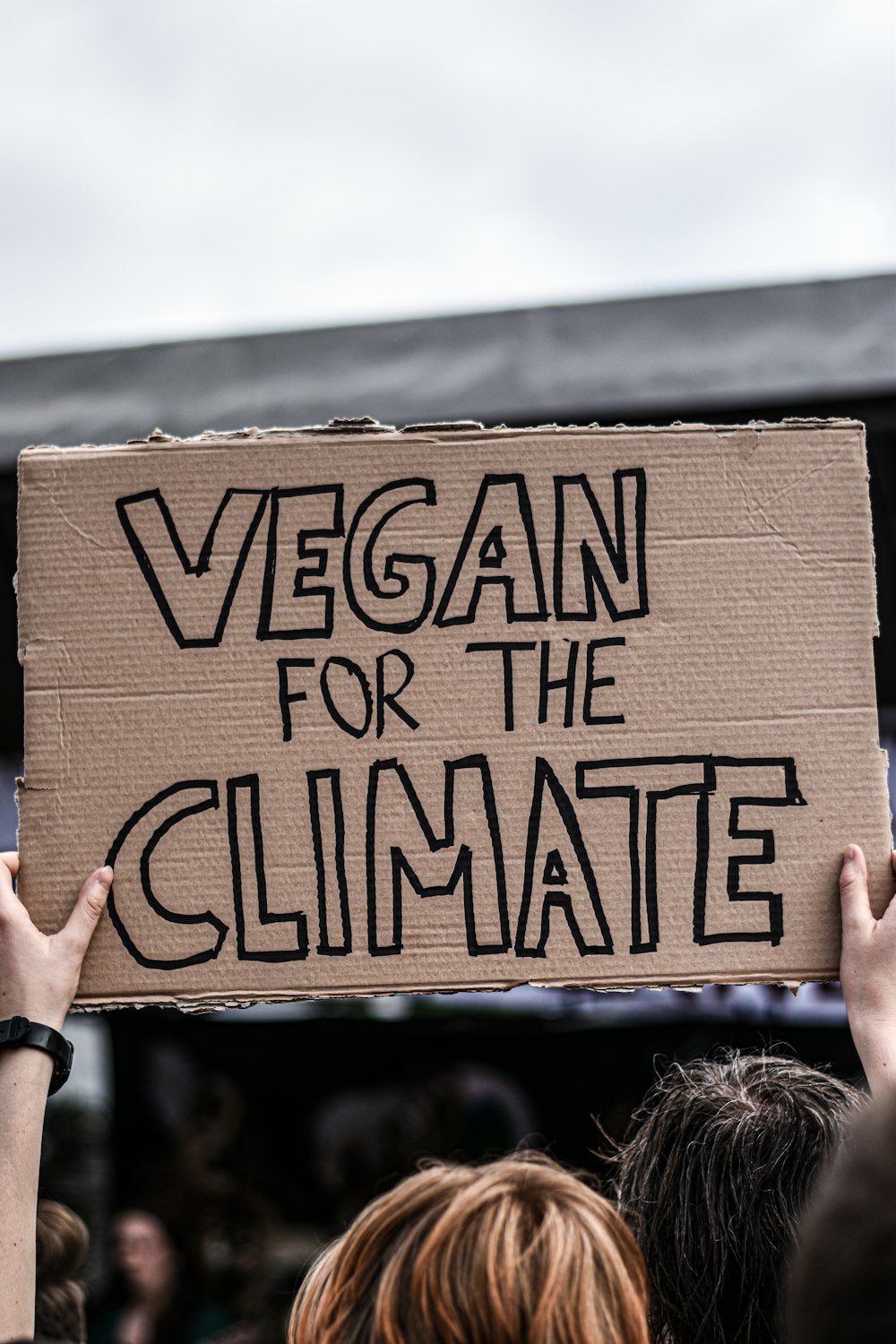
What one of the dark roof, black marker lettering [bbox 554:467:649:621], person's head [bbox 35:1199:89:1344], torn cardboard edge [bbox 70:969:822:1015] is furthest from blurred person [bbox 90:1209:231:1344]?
black marker lettering [bbox 554:467:649:621]

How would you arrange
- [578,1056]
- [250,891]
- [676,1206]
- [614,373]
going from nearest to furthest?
[676,1206], [250,891], [614,373], [578,1056]

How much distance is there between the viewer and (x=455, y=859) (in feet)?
4.61

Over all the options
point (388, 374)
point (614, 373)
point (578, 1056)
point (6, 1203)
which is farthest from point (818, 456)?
point (578, 1056)

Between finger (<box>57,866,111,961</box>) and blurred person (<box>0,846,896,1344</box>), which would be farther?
finger (<box>57,866,111,961</box>)

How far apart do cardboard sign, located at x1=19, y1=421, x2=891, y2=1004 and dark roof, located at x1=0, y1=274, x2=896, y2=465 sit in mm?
1297

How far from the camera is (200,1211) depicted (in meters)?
4.33

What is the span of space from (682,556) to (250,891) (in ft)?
2.07

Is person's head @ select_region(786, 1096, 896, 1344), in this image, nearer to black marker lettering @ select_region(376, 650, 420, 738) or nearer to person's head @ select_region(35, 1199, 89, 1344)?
black marker lettering @ select_region(376, 650, 420, 738)

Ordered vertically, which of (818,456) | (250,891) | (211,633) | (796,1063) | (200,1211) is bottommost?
(200,1211)

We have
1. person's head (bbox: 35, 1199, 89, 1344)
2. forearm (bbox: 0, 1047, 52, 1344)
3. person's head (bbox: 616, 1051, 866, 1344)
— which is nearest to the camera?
forearm (bbox: 0, 1047, 52, 1344)

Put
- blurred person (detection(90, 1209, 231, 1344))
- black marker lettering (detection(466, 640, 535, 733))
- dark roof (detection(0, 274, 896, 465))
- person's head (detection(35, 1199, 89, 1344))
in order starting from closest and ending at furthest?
black marker lettering (detection(466, 640, 535, 733))
person's head (detection(35, 1199, 89, 1344))
dark roof (detection(0, 274, 896, 465))
blurred person (detection(90, 1209, 231, 1344))

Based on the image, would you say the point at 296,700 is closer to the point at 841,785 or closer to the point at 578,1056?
the point at 841,785

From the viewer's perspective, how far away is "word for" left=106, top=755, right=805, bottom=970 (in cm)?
139

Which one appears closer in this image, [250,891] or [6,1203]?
[6,1203]
